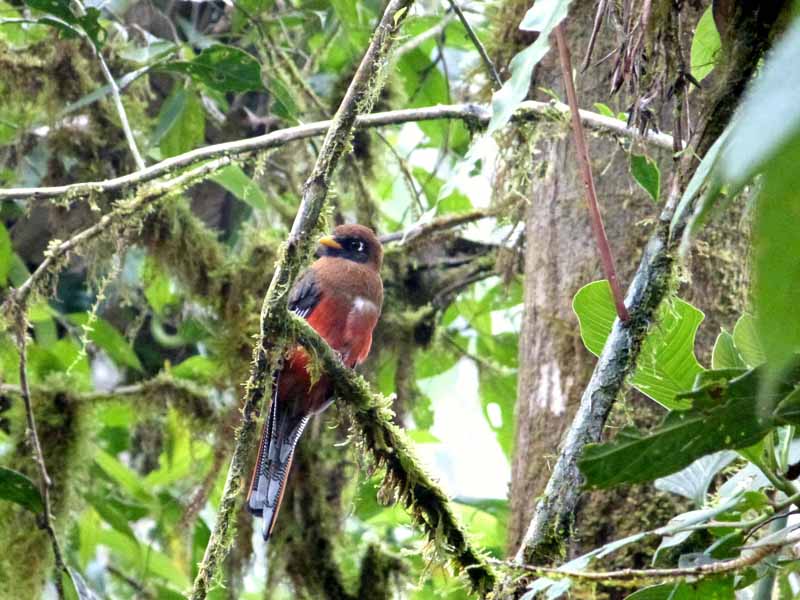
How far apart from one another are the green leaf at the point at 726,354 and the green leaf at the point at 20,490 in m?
2.05

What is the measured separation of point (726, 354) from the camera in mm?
1637

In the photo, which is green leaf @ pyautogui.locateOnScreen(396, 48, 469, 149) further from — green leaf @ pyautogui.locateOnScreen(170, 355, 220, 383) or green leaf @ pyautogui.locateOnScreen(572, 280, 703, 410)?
green leaf @ pyautogui.locateOnScreen(572, 280, 703, 410)

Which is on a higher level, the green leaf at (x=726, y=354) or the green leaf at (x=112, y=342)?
the green leaf at (x=726, y=354)

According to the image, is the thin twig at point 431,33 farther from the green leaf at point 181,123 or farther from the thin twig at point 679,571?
the thin twig at point 679,571

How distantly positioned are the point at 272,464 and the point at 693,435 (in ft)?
6.75

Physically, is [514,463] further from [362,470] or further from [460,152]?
[460,152]

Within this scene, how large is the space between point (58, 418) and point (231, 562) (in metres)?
0.86

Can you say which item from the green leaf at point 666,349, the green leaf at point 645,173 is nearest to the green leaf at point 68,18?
the green leaf at point 645,173

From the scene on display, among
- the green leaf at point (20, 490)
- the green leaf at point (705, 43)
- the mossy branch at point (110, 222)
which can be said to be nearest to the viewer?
the green leaf at point (705, 43)

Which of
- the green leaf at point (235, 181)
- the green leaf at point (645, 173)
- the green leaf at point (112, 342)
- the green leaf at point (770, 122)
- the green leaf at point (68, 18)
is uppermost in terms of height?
the green leaf at point (68, 18)

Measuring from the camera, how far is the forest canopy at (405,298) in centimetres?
147

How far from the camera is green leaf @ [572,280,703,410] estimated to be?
1.64m

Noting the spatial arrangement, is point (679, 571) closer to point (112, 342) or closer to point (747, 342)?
point (747, 342)

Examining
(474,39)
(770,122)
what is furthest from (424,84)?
(770,122)
